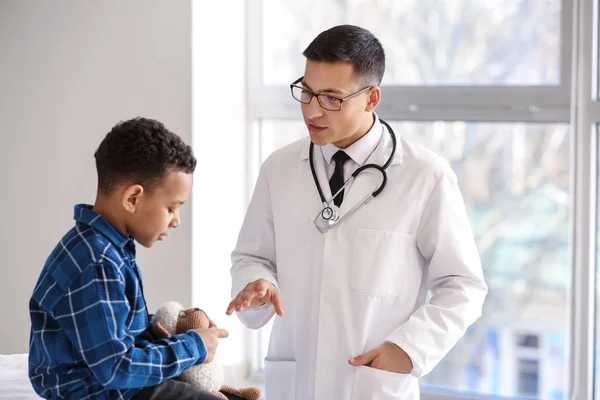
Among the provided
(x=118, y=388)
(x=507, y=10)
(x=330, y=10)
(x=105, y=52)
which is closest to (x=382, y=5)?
(x=330, y=10)

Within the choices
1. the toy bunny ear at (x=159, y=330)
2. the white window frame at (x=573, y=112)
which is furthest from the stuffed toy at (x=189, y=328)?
the white window frame at (x=573, y=112)

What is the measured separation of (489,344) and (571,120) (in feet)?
2.70

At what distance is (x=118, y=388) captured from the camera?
1.27m

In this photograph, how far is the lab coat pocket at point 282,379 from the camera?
72.6 inches

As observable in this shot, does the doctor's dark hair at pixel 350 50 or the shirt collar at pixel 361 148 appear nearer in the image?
the doctor's dark hair at pixel 350 50

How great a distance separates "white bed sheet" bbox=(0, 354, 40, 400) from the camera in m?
1.91

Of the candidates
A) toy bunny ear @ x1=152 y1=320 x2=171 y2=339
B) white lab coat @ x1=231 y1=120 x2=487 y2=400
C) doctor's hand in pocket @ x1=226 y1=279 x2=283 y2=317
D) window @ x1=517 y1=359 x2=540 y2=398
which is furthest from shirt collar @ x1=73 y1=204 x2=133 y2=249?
window @ x1=517 y1=359 x2=540 y2=398

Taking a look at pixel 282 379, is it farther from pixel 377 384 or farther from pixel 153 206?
pixel 153 206

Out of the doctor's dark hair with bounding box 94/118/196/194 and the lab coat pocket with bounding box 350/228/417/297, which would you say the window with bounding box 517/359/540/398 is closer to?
the lab coat pocket with bounding box 350/228/417/297

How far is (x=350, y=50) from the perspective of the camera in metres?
1.76

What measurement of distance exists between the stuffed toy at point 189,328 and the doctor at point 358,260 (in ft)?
0.78

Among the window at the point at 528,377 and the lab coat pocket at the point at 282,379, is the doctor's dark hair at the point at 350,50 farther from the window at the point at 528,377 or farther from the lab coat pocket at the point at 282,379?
the window at the point at 528,377

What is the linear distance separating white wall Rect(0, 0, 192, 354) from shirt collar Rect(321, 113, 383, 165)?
93 centimetres

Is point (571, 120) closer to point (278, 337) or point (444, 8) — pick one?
point (444, 8)
